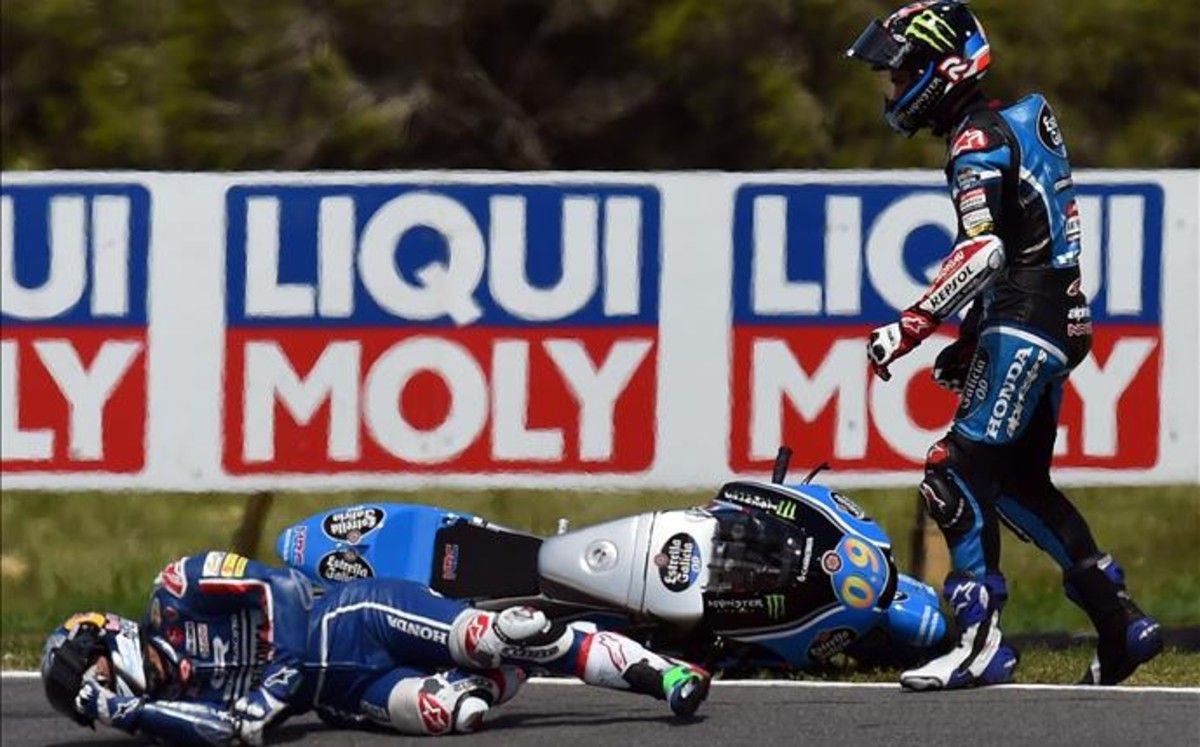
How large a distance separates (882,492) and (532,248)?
2.31 m

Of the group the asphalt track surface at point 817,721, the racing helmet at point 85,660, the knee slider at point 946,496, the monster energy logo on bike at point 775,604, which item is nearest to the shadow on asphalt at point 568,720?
the asphalt track surface at point 817,721

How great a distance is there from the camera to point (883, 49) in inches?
313

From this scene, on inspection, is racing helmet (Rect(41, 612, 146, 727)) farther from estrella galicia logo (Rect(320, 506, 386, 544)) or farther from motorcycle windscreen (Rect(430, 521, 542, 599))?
motorcycle windscreen (Rect(430, 521, 542, 599))

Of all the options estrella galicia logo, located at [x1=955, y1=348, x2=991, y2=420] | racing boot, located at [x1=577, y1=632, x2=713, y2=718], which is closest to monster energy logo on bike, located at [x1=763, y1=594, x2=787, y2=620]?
racing boot, located at [x1=577, y1=632, x2=713, y2=718]

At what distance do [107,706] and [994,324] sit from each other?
2.72 m

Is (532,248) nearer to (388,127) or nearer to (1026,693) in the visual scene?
(1026,693)

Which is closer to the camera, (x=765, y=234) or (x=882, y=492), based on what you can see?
(x=765, y=234)

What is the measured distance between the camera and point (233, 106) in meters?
14.8

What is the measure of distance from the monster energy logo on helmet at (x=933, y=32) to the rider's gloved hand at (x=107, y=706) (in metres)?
2.90

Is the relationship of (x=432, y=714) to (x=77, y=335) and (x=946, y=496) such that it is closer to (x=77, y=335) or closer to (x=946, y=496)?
(x=946, y=496)

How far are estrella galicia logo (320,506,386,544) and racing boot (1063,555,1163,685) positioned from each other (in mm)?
2089

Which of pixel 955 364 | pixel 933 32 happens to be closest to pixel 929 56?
pixel 933 32

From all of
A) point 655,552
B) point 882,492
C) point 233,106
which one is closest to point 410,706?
point 655,552

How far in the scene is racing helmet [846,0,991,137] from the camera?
7.93m
